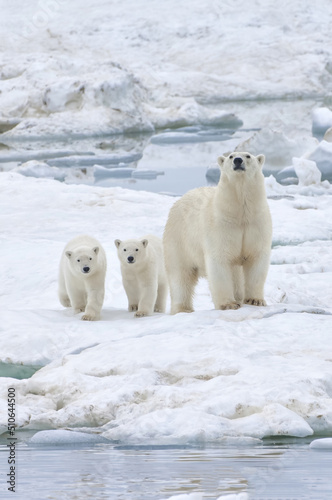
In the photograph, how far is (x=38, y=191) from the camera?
41.1 feet

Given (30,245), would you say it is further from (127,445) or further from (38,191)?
(127,445)

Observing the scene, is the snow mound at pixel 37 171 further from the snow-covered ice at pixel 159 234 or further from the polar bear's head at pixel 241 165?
the polar bear's head at pixel 241 165

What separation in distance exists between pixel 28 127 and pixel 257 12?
1893cm

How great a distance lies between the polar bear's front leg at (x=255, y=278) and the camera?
18.4 feet

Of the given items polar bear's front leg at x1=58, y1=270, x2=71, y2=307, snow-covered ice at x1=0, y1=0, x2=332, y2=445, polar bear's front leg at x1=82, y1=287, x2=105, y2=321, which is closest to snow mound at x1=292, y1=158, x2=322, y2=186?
snow-covered ice at x1=0, y1=0, x2=332, y2=445

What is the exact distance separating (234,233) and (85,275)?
1322 mm

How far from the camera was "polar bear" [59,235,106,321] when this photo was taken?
6.16m

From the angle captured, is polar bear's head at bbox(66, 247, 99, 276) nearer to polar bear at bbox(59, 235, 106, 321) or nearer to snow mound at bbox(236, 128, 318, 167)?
polar bear at bbox(59, 235, 106, 321)

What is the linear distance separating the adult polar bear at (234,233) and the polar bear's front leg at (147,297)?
602 millimetres

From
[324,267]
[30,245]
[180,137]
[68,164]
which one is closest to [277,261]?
[324,267]

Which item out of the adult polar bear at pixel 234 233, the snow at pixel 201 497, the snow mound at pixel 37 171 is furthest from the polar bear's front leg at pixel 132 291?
the snow mound at pixel 37 171

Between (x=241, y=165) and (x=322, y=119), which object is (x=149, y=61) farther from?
(x=241, y=165)

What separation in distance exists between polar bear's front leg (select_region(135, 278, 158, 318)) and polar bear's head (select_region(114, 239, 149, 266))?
195mm

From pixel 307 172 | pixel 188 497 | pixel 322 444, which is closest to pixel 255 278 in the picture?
pixel 322 444
